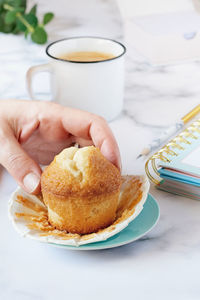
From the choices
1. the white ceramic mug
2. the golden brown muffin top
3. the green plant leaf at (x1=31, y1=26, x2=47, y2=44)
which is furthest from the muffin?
the green plant leaf at (x1=31, y1=26, x2=47, y2=44)

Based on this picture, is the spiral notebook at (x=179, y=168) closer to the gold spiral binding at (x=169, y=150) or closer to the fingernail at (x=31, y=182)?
the gold spiral binding at (x=169, y=150)

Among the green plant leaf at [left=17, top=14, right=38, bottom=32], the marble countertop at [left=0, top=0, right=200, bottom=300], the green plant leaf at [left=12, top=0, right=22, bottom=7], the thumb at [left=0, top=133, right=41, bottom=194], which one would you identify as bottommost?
the green plant leaf at [left=17, top=14, right=38, bottom=32]

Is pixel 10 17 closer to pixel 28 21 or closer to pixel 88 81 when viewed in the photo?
pixel 28 21

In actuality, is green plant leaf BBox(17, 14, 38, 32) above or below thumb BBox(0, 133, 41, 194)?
below

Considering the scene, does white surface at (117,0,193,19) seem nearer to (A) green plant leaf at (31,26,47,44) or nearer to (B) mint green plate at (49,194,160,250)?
(A) green plant leaf at (31,26,47,44)

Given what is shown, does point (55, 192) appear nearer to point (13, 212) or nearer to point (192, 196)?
point (13, 212)

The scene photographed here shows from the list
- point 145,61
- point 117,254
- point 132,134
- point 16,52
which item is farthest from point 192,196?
point 16,52
